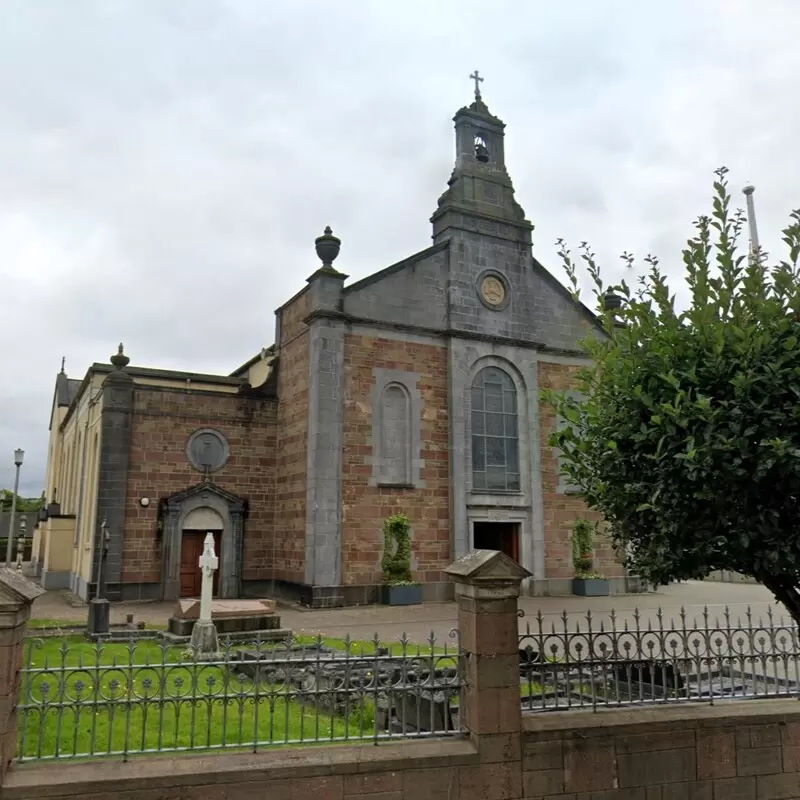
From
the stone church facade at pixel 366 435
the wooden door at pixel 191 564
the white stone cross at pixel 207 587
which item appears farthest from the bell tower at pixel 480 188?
the white stone cross at pixel 207 587

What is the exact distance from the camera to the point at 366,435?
2045 cm

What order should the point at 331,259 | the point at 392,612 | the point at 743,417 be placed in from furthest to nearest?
the point at 331,259 < the point at 392,612 < the point at 743,417

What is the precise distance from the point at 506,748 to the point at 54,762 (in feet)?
11.3

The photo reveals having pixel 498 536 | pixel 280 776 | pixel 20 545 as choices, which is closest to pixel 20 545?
pixel 20 545

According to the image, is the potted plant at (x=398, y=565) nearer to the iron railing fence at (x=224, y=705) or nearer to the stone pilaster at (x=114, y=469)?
the stone pilaster at (x=114, y=469)

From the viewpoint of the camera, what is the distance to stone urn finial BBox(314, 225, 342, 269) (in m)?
20.9

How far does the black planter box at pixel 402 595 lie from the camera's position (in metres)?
19.4

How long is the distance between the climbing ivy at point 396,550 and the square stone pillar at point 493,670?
13.9 m

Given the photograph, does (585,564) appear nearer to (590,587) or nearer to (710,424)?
(590,587)

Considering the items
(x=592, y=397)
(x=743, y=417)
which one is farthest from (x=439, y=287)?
(x=743, y=417)

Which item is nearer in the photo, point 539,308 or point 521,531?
point 521,531

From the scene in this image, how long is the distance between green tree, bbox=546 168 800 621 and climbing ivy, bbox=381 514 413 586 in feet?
46.2

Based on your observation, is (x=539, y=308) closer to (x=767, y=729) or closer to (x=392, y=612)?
(x=392, y=612)

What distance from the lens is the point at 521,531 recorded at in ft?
72.8
